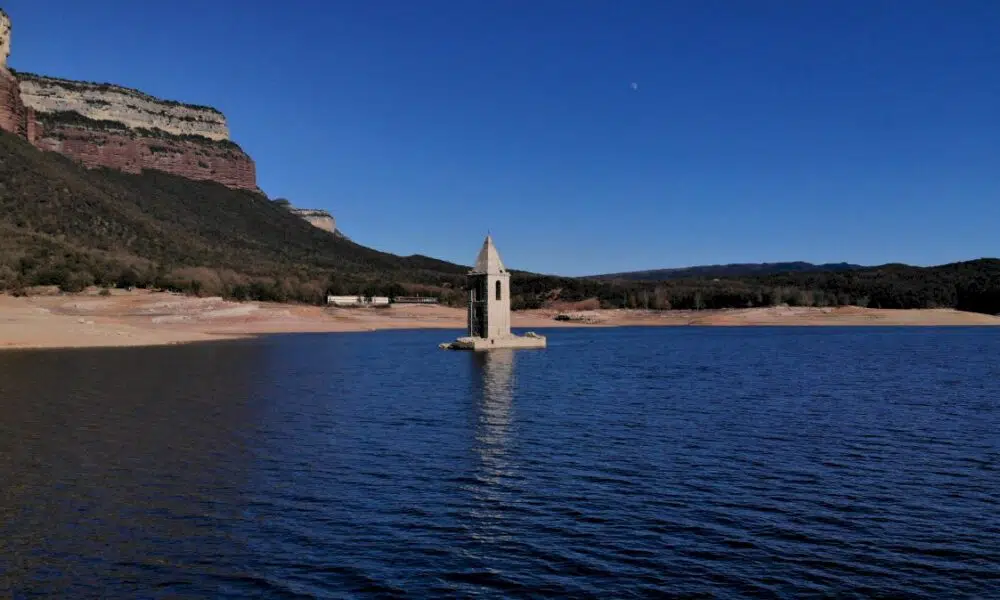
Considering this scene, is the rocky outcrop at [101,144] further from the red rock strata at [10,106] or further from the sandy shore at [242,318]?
the sandy shore at [242,318]

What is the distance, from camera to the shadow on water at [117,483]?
13.7 meters

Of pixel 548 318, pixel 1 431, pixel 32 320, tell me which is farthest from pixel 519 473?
pixel 548 318

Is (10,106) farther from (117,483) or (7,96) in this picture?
(117,483)

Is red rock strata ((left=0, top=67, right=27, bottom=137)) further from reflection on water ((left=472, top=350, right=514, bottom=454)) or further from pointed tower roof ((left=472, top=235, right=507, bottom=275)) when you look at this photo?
reflection on water ((left=472, top=350, right=514, bottom=454))

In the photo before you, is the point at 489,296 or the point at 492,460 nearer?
the point at 492,460

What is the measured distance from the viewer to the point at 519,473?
21.2 metres

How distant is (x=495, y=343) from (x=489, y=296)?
4908mm

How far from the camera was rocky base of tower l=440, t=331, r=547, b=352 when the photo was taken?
7669cm

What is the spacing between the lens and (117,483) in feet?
63.9

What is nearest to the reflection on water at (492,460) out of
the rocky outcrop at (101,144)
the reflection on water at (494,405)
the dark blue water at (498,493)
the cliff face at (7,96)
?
the reflection on water at (494,405)

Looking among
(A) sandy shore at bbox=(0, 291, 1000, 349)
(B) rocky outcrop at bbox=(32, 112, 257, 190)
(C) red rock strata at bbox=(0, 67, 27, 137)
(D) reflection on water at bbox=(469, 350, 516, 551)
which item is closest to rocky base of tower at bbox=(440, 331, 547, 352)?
(D) reflection on water at bbox=(469, 350, 516, 551)

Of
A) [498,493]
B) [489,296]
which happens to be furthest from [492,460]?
[489,296]

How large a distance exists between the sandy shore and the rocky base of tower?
29.5 meters

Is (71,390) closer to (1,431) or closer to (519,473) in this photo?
(1,431)
